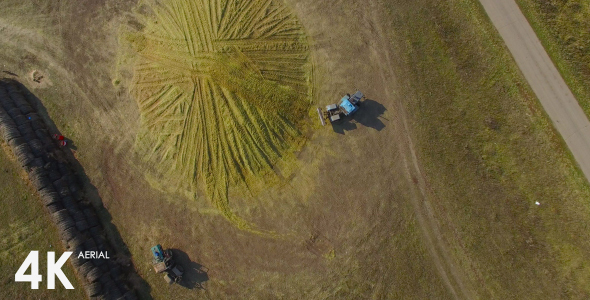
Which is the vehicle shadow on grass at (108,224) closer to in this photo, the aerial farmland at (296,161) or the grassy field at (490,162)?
the aerial farmland at (296,161)

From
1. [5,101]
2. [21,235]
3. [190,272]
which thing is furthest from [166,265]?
[5,101]

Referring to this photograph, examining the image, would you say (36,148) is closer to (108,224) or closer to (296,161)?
(108,224)

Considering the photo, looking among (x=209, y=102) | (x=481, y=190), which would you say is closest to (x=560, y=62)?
(x=481, y=190)

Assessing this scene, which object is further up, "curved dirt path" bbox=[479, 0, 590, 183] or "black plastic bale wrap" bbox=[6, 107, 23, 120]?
"black plastic bale wrap" bbox=[6, 107, 23, 120]

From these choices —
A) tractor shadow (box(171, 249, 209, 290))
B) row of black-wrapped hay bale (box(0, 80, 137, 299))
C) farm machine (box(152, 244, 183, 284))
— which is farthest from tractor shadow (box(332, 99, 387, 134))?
row of black-wrapped hay bale (box(0, 80, 137, 299))

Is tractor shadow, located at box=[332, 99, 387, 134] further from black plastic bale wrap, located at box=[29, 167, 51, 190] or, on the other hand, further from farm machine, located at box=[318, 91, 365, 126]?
black plastic bale wrap, located at box=[29, 167, 51, 190]
